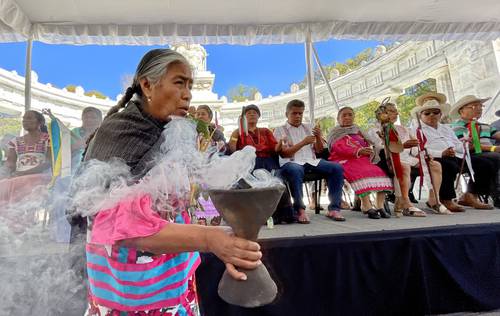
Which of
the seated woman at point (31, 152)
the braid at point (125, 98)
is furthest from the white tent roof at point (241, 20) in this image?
the braid at point (125, 98)

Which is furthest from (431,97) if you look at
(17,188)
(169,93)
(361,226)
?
(17,188)

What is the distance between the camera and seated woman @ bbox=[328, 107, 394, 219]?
3.35 m

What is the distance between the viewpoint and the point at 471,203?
385 centimetres

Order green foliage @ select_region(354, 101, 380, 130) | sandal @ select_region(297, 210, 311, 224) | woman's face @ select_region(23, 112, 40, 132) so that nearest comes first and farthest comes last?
sandal @ select_region(297, 210, 311, 224) < woman's face @ select_region(23, 112, 40, 132) < green foliage @ select_region(354, 101, 380, 130)

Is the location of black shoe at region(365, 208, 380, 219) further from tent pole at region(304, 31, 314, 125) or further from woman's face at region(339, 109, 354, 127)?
tent pole at region(304, 31, 314, 125)

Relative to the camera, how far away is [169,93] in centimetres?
78

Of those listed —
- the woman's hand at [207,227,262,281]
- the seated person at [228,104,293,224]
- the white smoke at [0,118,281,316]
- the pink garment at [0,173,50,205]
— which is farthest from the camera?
the seated person at [228,104,293,224]

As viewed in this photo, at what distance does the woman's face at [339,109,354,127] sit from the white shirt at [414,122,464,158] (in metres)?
1.11

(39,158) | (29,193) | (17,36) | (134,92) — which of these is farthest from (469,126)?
(17,36)

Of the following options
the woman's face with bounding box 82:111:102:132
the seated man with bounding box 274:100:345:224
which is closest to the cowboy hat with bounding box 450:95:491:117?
the seated man with bounding box 274:100:345:224

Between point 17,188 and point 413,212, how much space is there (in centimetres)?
378

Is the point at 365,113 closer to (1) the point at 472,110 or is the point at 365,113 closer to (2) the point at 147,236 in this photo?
(1) the point at 472,110

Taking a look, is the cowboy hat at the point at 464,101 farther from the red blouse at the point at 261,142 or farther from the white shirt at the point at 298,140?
the red blouse at the point at 261,142

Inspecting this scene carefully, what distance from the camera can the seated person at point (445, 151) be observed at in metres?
3.73
